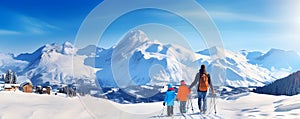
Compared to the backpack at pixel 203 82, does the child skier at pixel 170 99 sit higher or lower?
lower

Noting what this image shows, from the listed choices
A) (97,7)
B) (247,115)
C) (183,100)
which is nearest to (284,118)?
(247,115)

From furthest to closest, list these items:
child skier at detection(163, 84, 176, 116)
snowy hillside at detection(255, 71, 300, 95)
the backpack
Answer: snowy hillside at detection(255, 71, 300, 95)
child skier at detection(163, 84, 176, 116)
the backpack

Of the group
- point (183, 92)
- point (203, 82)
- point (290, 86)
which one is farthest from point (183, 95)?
point (290, 86)

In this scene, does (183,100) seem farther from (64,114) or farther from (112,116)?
(64,114)

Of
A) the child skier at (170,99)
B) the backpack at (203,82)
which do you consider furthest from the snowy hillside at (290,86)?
the child skier at (170,99)

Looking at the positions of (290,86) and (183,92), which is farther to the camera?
(290,86)

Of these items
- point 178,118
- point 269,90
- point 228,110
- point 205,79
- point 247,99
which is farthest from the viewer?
point 269,90

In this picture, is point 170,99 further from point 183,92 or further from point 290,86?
point 290,86

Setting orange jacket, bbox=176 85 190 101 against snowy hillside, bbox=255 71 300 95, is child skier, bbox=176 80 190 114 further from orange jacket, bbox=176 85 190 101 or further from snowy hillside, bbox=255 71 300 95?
snowy hillside, bbox=255 71 300 95

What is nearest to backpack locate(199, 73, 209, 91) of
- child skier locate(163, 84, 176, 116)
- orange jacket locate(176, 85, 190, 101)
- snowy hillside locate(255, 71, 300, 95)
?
orange jacket locate(176, 85, 190, 101)

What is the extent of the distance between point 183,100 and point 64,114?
6.54 m

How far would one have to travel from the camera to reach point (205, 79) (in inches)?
664

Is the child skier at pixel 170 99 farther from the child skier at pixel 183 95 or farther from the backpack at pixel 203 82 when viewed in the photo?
the backpack at pixel 203 82

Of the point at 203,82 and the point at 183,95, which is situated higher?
the point at 203,82
